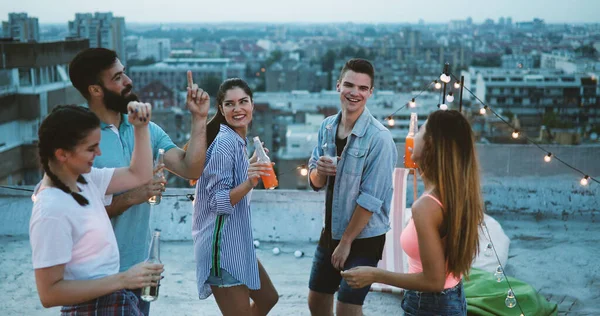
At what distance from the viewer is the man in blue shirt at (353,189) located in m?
2.38

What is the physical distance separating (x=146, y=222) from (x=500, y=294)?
212 cm

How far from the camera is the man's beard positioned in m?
2.03

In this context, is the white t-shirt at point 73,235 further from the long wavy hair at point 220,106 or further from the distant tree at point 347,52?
the distant tree at point 347,52

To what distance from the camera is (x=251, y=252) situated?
7.50 ft

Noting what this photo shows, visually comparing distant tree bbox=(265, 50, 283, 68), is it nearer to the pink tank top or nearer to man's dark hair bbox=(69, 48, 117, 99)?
man's dark hair bbox=(69, 48, 117, 99)

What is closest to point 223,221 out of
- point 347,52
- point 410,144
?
point 410,144

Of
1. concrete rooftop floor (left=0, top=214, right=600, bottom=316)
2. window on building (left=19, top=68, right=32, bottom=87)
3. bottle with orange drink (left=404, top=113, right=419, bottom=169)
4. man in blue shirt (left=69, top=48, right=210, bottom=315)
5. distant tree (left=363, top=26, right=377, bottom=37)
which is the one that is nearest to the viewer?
man in blue shirt (left=69, top=48, right=210, bottom=315)

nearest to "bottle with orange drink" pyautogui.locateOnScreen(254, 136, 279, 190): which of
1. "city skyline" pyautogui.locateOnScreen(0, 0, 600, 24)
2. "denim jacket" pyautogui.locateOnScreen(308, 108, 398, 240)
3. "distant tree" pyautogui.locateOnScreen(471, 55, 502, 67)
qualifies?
"denim jacket" pyautogui.locateOnScreen(308, 108, 398, 240)

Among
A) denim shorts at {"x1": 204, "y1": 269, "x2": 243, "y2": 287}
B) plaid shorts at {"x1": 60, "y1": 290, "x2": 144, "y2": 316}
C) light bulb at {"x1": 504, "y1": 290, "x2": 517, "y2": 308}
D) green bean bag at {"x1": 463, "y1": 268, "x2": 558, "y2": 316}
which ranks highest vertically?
plaid shorts at {"x1": 60, "y1": 290, "x2": 144, "y2": 316}

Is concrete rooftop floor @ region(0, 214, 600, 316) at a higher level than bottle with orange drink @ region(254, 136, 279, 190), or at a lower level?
lower

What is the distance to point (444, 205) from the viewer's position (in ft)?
→ 5.78

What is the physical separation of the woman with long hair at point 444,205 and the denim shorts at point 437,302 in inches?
2.1

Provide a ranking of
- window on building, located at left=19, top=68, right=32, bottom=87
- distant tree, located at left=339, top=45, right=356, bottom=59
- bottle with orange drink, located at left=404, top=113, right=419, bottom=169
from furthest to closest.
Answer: distant tree, located at left=339, top=45, right=356, bottom=59, window on building, located at left=19, top=68, right=32, bottom=87, bottle with orange drink, located at left=404, top=113, right=419, bottom=169

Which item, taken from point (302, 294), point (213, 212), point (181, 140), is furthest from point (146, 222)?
point (181, 140)
